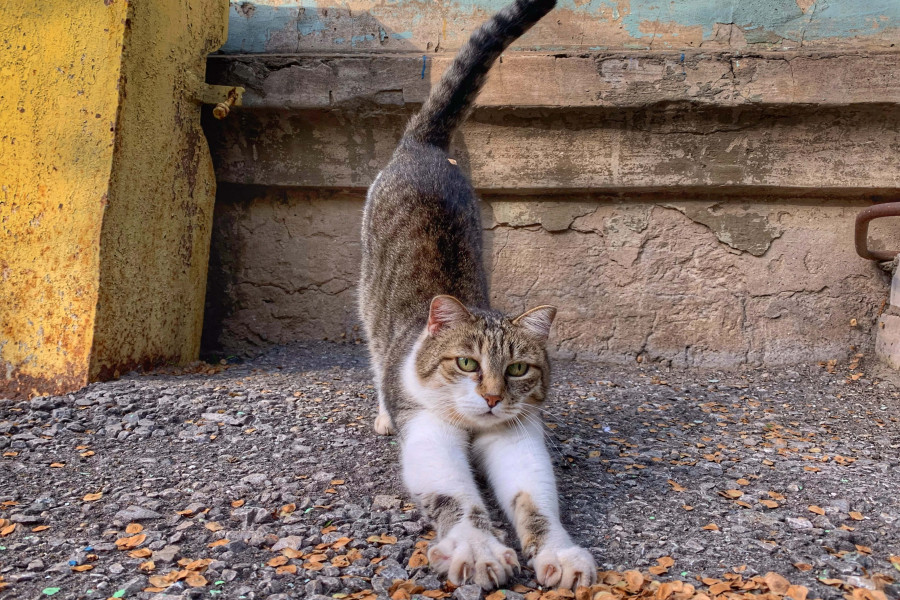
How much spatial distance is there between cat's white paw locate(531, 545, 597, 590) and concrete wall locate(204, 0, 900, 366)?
224 centimetres

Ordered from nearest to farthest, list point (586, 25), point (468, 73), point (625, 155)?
point (468, 73) < point (625, 155) < point (586, 25)

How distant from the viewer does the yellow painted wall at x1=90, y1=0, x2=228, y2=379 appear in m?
2.96

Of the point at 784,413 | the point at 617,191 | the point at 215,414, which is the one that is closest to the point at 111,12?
the point at 215,414

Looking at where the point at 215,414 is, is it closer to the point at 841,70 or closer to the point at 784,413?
the point at 784,413

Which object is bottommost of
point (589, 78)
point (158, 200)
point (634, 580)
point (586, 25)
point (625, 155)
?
point (634, 580)

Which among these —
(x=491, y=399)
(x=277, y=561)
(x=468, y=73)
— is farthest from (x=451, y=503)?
(x=468, y=73)

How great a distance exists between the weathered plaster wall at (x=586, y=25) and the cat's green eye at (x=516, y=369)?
7.32ft

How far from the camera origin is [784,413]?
2969 millimetres

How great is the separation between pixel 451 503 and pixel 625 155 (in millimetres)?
2439

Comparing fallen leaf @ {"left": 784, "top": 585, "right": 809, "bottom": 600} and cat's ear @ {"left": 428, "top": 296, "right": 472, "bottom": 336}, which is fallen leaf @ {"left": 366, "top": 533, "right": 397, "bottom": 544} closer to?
cat's ear @ {"left": 428, "top": 296, "right": 472, "bottom": 336}

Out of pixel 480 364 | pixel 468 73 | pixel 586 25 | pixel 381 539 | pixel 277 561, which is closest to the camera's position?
pixel 277 561

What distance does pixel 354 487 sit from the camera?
7.00ft

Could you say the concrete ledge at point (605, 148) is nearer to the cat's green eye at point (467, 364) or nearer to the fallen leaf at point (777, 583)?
the cat's green eye at point (467, 364)

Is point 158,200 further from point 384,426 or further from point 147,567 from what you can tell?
point 147,567
